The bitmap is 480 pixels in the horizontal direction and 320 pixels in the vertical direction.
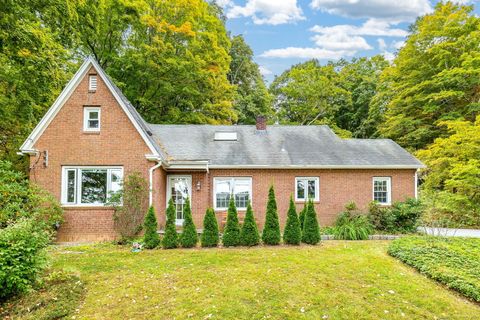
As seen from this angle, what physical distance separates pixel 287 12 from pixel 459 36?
1395cm

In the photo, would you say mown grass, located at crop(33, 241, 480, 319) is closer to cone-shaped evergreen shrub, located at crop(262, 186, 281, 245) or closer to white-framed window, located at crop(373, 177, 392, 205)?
cone-shaped evergreen shrub, located at crop(262, 186, 281, 245)

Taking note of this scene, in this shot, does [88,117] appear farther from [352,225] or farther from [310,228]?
[352,225]

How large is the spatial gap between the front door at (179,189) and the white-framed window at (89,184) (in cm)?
257

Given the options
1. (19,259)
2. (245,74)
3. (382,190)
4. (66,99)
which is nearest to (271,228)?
(19,259)

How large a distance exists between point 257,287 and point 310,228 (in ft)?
13.9

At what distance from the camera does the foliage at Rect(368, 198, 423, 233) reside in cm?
1253

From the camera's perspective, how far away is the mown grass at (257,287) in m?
5.18

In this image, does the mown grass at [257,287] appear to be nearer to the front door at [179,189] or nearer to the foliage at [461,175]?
the front door at [179,189]

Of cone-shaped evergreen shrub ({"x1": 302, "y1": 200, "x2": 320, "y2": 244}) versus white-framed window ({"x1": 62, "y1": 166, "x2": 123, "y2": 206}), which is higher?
white-framed window ({"x1": 62, "y1": 166, "x2": 123, "y2": 206})

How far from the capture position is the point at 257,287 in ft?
19.8

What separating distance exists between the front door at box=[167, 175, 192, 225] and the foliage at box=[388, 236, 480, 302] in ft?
27.6

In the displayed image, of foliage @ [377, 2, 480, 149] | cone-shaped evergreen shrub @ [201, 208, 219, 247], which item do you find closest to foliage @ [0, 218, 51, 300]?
cone-shaped evergreen shrub @ [201, 208, 219, 247]

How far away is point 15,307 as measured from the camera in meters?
5.37

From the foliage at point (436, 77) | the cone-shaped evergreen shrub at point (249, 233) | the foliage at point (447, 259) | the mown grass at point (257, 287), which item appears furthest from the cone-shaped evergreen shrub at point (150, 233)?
the foliage at point (436, 77)
